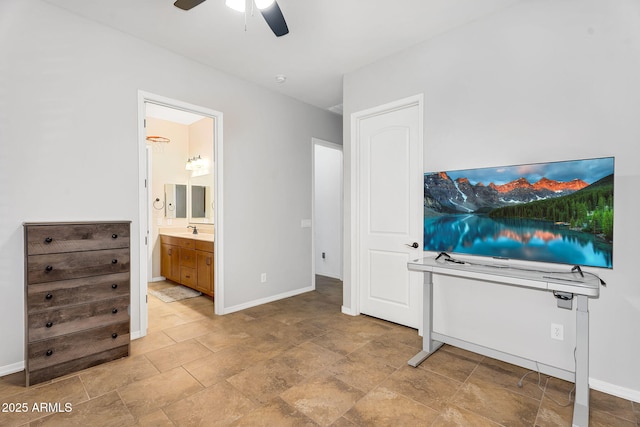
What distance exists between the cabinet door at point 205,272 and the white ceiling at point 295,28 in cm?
241

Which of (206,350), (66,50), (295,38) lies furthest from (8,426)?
(295,38)

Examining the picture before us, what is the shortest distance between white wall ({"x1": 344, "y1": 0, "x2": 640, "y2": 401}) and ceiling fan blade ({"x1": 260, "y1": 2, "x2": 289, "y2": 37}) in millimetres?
1557

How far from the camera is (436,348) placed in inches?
107

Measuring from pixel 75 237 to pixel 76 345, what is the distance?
825 mm

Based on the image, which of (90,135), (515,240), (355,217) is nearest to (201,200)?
(90,135)

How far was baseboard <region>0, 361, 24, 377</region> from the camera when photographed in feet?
7.52

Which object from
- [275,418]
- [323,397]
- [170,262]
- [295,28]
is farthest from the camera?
[170,262]

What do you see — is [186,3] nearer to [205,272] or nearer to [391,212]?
[391,212]

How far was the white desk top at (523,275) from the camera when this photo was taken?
180cm

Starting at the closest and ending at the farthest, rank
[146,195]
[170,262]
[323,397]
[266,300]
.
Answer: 1. [323,397]
2. [146,195]
3. [266,300]
4. [170,262]

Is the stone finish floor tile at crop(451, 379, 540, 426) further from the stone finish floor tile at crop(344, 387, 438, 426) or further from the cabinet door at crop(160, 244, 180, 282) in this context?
the cabinet door at crop(160, 244, 180, 282)

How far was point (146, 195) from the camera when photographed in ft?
10.0

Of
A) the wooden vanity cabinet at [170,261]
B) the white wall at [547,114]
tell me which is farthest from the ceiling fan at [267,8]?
the wooden vanity cabinet at [170,261]

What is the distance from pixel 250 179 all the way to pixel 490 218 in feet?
9.02
